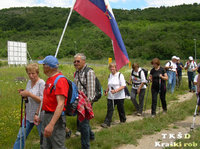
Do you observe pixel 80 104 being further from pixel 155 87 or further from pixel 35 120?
pixel 155 87

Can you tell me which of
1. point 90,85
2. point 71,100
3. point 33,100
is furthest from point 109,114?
point 71,100

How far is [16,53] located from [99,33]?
264 ft

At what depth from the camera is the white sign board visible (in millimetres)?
24153

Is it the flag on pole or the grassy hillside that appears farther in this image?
the grassy hillside

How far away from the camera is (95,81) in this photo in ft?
16.2

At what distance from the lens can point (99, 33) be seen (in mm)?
103375

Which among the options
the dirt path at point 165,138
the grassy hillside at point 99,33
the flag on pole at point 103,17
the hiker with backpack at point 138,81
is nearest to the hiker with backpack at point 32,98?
the dirt path at point 165,138

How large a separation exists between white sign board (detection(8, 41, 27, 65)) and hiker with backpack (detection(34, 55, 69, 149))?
72.0ft

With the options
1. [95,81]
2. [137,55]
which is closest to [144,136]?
[95,81]

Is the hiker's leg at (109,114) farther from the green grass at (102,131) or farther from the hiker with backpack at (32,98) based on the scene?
the hiker with backpack at (32,98)

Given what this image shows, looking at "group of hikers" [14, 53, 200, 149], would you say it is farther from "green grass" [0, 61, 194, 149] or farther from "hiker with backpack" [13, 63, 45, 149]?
"green grass" [0, 61, 194, 149]

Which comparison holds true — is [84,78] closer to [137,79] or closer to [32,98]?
[32,98]

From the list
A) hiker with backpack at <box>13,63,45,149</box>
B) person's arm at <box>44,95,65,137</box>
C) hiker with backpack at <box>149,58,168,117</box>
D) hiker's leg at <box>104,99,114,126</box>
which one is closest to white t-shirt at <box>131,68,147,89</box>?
hiker with backpack at <box>149,58,168,117</box>

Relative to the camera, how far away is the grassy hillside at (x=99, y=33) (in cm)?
7519
